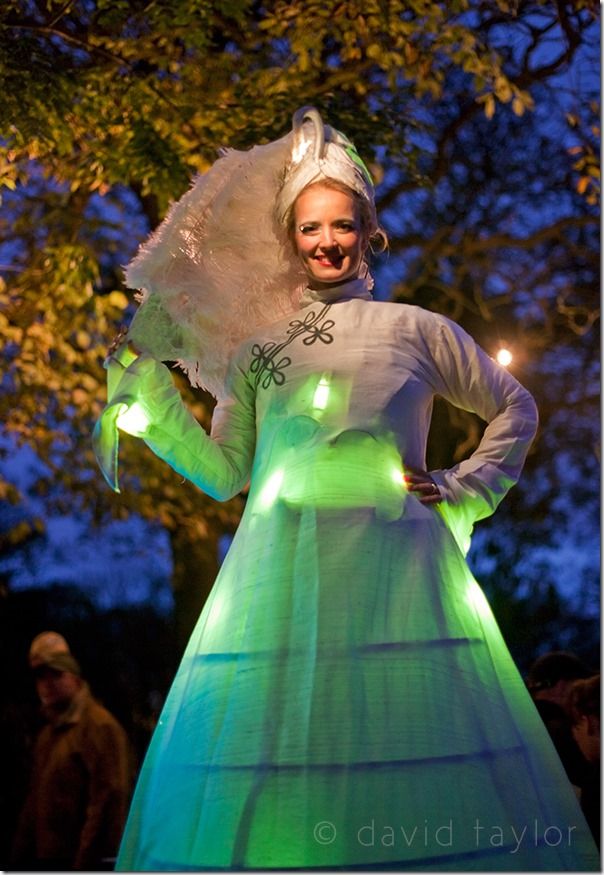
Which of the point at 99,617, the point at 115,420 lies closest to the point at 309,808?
the point at 115,420

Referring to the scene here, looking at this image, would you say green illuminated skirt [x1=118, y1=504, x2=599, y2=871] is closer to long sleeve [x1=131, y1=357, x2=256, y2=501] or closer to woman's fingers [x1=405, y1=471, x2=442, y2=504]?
woman's fingers [x1=405, y1=471, x2=442, y2=504]

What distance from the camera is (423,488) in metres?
2.73

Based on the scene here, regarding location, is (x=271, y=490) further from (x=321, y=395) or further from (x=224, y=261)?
(x=224, y=261)

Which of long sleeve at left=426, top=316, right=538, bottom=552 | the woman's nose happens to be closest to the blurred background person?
long sleeve at left=426, top=316, right=538, bottom=552

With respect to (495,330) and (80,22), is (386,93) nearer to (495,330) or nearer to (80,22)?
(80,22)

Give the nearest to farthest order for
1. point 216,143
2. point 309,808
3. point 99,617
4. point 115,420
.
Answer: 1. point 309,808
2. point 115,420
3. point 216,143
4. point 99,617

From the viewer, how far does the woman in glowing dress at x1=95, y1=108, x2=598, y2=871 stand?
235 centimetres

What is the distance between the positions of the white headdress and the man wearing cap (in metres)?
1.59

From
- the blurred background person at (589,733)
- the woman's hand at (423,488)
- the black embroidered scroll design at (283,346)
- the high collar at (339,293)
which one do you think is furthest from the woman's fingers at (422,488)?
the blurred background person at (589,733)

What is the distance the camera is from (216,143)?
5457mm

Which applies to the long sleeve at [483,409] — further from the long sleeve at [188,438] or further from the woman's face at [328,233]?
the long sleeve at [188,438]

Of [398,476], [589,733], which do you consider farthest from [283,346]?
[589,733]

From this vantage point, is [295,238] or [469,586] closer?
[469,586]

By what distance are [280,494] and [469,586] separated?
1.40 feet
